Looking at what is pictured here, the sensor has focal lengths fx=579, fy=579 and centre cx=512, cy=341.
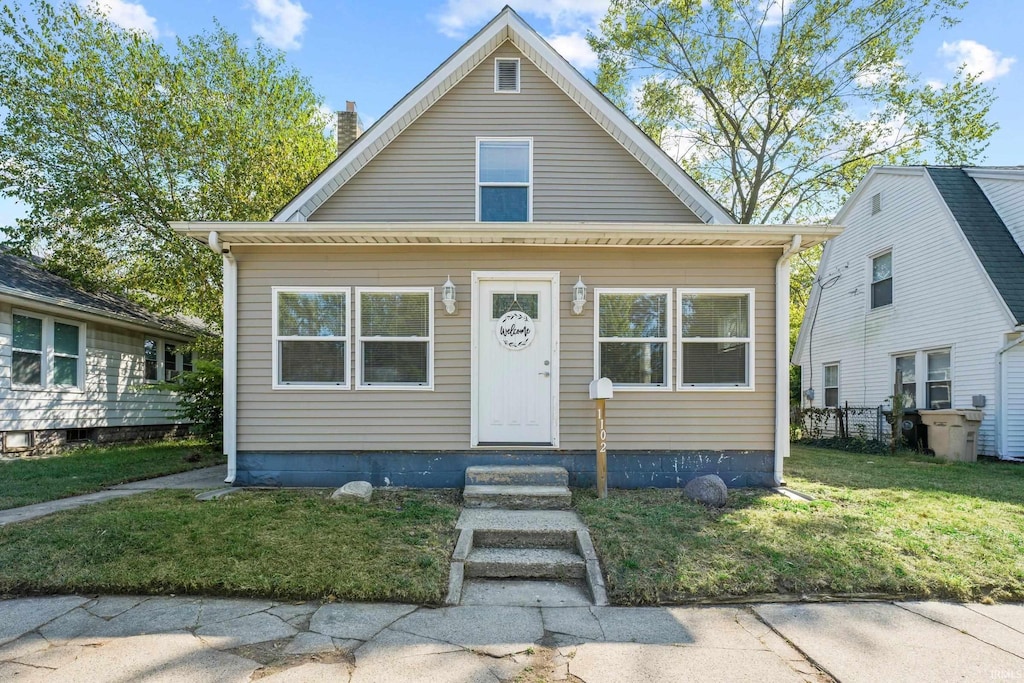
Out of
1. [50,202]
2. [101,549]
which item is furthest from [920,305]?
[50,202]

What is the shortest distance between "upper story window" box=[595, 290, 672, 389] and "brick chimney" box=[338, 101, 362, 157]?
5832 millimetres

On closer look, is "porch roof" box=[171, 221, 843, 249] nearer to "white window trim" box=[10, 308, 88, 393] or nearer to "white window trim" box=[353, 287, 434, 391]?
"white window trim" box=[353, 287, 434, 391]

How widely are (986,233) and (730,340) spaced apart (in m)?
7.63

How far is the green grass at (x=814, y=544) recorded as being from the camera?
3.96 m

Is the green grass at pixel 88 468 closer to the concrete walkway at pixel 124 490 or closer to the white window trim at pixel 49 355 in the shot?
the concrete walkway at pixel 124 490

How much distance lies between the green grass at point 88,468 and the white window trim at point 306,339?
251 centimetres

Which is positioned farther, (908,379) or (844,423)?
(844,423)

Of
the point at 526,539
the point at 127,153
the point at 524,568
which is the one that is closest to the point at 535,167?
the point at 526,539

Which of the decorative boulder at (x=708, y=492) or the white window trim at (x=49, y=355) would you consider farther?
the white window trim at (x=49, y=355)

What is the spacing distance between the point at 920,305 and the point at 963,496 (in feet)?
22.7

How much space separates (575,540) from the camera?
15.7 ft

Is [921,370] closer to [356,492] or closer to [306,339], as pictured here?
[356,492]

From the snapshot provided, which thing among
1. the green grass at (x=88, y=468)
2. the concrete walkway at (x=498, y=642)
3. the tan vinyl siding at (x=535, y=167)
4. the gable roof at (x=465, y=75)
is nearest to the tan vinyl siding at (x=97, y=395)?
the green grass at (x=88, y=468)

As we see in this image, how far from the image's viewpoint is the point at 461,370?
678 centimetres
